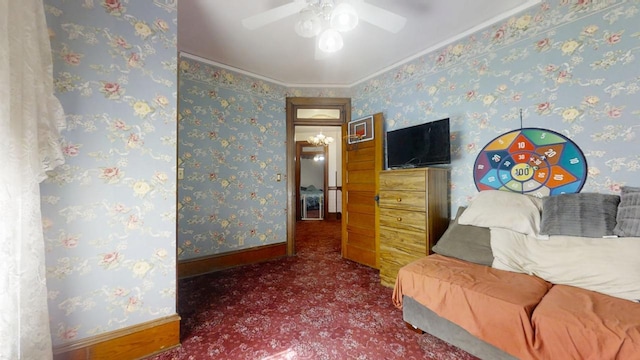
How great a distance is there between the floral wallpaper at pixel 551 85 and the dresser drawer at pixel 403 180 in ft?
1.48

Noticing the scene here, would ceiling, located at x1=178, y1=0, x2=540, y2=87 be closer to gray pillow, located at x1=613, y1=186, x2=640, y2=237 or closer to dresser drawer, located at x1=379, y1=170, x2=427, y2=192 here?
dresser drawer, located at x1=379, y1=170, x2=427, y2=192

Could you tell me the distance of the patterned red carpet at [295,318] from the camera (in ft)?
5.11

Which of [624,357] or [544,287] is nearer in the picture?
[624,357]

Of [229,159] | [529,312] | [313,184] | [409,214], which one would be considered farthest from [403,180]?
[313,184]

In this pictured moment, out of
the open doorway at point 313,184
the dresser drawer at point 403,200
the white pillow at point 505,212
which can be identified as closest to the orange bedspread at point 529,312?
the white pillow at point 505,212

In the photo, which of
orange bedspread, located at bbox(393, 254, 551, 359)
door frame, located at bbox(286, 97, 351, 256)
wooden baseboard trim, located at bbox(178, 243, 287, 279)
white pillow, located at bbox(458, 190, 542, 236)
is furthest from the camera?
door frame, located at bbox(286, 97, 351, 256)

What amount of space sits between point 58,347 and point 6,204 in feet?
2.86

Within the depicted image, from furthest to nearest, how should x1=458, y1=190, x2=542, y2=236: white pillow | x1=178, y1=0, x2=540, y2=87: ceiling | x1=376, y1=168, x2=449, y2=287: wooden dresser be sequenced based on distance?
x1=376, y1=168, x2=449, y2=287: wooden dresser < x1=178, y1=0, x2=540, y2=87: ceiling < x1=458, y1=190, x2=542, y2=236: white pillow

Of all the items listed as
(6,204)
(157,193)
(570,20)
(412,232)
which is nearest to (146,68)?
(157,193)

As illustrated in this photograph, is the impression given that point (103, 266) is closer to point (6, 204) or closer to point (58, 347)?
point (58, 347)

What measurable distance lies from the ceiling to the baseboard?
8.02ft

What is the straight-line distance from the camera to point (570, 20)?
5.91 feet

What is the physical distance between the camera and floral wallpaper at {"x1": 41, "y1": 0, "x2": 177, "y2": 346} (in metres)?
1.32

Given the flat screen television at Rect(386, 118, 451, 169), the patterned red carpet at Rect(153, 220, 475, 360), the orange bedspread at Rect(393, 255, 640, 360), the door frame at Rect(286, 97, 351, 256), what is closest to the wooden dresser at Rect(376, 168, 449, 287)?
the flat screen television at Rect(386, 118, 451, 169)
